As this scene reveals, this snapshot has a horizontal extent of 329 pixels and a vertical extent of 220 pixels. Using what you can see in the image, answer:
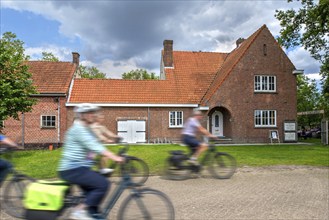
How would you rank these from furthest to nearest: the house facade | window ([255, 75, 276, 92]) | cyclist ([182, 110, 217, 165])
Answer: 1. window ([255, 75, 276, 92])
2. the house facade
3. cyclist ([182, 110, 217, 165])

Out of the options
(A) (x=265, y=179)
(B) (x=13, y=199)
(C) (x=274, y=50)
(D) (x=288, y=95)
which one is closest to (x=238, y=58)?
(C) (x=274, y=50)

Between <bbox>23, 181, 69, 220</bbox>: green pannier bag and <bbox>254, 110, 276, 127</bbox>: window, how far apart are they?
24149 millimetres

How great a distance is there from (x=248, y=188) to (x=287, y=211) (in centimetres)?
213

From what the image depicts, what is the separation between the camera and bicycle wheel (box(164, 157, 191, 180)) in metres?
9.26

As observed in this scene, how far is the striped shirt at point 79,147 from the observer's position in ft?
14.5

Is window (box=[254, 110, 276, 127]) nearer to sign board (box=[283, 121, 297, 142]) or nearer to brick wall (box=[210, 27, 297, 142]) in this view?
brick wall (box=[210, 27, 297, 142])

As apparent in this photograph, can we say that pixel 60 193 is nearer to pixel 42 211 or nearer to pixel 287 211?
pixel 42 211

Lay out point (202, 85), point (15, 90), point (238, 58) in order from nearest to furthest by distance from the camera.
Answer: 1. point (15, 90)
2. point (238, 58)
3. point (202, 85)

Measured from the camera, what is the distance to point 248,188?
9281mm

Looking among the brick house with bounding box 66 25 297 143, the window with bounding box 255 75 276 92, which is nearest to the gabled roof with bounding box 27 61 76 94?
the brick house with bounding box 66 25 297 143

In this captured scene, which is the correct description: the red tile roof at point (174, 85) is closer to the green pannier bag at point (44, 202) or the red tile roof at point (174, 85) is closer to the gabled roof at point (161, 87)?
the gabled roof at point (161, 87)

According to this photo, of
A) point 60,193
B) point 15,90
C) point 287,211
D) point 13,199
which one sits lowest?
point 287,211

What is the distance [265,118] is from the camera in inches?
1067

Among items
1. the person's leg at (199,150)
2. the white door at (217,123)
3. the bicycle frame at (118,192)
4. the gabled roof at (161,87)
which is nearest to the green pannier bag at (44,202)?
the bicycle frame at (118,192)
